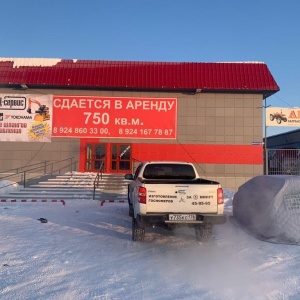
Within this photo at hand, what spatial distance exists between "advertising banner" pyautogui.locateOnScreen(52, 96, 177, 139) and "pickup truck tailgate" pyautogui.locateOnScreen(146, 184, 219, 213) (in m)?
14.1

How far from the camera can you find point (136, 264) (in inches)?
242

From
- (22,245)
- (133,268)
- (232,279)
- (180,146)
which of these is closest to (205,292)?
(232,279)

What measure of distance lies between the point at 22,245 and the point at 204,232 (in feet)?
13.5

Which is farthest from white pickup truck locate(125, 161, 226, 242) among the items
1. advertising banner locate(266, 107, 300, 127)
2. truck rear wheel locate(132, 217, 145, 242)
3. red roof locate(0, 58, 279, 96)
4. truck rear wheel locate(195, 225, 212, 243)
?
advertising banner locate(266, 107, 300, 127)

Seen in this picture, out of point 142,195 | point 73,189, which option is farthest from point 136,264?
point 73,189

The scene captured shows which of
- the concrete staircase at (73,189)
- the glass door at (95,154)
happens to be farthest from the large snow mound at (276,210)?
the glass door at (95,154)

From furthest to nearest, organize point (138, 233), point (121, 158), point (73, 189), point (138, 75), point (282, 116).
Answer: point (121, 158), point (282, 116), point (138, 75), point (73, 189), point (138, 233)

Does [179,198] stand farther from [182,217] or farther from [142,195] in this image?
[142,195]

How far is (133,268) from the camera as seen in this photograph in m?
5.90

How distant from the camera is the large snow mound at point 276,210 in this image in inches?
315

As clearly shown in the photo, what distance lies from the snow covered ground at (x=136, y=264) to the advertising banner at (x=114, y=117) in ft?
39.5

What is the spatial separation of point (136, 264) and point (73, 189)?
40.7 ft

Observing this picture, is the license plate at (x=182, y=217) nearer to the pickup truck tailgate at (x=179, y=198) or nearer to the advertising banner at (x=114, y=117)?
the pickup truck tailgate at (x=179, y=198)

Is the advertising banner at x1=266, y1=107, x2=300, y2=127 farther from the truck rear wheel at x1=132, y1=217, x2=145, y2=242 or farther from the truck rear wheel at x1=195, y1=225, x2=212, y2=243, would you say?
the truck rear wheel at x1=132, y1=217, x2=145, y2=242
